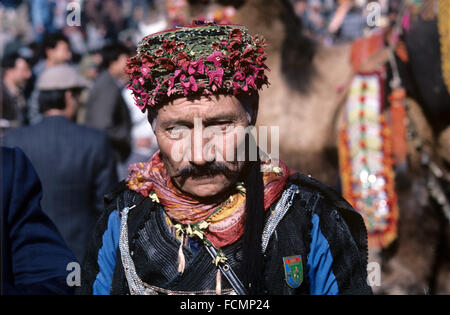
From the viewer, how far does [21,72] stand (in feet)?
25.4

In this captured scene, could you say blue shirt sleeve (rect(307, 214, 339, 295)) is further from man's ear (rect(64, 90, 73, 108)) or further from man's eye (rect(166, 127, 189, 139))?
man's ear (rect(64, 90, 73, 108))

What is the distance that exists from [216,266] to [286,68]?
2561 millimetres

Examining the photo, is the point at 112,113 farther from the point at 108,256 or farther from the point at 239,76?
the point at 239,76

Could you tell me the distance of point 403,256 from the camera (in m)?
4.31

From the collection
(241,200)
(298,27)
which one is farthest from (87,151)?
(241,200)

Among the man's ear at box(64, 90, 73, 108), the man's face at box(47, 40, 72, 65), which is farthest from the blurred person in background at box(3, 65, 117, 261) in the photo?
the man's face at box(47, 40, 72, 65)

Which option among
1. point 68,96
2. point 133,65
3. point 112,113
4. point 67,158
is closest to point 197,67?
point 133,65

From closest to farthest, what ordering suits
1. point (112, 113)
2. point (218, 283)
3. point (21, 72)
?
1. point (218, 283)
2. point (112, 113)
3. point (21, 72)

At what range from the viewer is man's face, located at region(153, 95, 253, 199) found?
1805 mm

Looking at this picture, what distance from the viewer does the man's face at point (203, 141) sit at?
71.1 inches

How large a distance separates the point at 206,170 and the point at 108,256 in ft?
1.34

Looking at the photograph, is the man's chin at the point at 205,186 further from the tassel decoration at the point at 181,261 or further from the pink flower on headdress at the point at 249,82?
the pink flower on headdress at the point at 249,82

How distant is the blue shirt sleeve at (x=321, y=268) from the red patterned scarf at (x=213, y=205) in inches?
7.1

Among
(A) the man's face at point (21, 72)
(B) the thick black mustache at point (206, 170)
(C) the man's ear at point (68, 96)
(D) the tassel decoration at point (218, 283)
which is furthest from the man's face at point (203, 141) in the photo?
(A) the man's face at point (21, 72)
